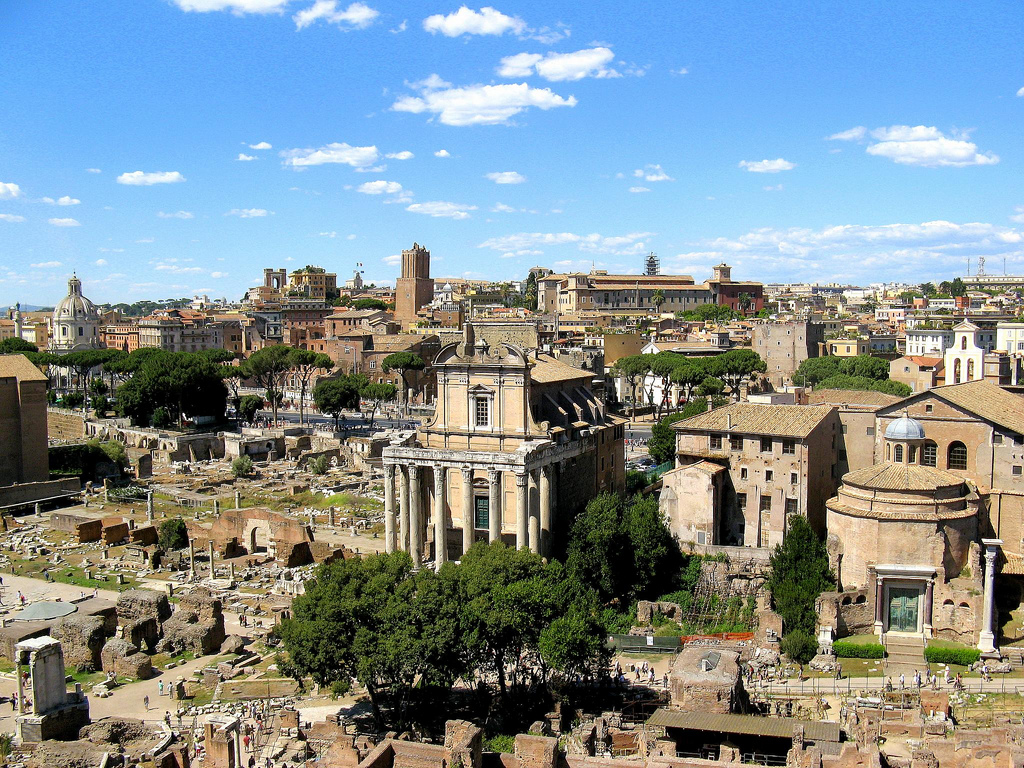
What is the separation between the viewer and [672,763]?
25.6 metres

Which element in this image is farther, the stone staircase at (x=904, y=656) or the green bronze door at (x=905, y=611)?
the green bronze door at (x=905, y=611)

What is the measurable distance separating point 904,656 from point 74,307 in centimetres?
13503

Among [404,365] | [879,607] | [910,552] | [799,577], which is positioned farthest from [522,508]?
[404,365]

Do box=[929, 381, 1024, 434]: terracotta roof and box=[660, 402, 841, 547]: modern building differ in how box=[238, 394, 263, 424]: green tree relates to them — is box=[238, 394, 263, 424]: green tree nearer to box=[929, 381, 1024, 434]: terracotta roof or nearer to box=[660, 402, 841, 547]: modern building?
box=[660, 402, 841, 547]: modern building

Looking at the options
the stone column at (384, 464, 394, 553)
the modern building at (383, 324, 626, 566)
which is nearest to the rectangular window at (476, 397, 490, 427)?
the modern building at (383, 324, 626, 566)

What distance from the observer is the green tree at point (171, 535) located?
181ft

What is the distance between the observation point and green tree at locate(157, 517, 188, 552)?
181ft

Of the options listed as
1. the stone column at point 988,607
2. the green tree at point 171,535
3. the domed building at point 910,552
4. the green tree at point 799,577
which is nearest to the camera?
the stone column at point 988,607

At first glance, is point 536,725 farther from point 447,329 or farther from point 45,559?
point 447,329

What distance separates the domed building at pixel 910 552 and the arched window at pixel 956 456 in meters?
3.18

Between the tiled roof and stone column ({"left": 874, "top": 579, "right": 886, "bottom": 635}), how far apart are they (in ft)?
26.4

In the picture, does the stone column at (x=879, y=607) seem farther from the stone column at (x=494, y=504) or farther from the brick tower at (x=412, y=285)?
the brick tower at (x=412, y=285)

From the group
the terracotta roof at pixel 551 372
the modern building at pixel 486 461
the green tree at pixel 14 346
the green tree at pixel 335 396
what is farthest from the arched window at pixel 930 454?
the green tree at pixel 14 346

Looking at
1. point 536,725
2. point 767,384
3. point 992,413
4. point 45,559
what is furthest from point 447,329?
point 536,725
